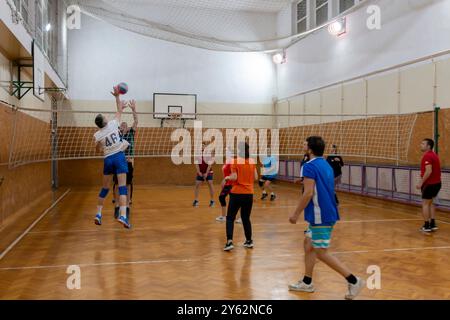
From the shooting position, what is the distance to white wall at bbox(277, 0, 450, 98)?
389 inches

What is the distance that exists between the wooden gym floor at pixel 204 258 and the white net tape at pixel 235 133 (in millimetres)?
2804

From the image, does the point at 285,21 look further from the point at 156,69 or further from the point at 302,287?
the point at 302,287

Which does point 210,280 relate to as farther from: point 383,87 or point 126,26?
point 126,26

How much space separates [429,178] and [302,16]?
37.7 feet

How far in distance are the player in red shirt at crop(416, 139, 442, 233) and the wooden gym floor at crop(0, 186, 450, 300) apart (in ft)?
1.26

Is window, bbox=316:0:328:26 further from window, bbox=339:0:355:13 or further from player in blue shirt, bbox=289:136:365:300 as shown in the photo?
player in blue shirt, bbox=289:136:365:300

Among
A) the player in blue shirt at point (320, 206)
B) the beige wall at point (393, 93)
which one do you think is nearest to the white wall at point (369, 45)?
the beige wall at point (393, 93)

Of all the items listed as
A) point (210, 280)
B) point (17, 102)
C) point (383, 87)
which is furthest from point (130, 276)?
point (383, 87)

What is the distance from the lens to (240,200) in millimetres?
5586

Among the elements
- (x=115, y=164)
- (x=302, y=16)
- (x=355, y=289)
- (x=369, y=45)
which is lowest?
(x=355, y=289)

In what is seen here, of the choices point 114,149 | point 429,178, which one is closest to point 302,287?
point 114,149

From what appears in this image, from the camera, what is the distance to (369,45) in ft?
40.3

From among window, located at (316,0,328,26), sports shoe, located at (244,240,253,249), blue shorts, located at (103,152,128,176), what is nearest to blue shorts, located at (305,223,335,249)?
sports shoe, located at (244,240,253,249)

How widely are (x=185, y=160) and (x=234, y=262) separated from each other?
12.3 metres
